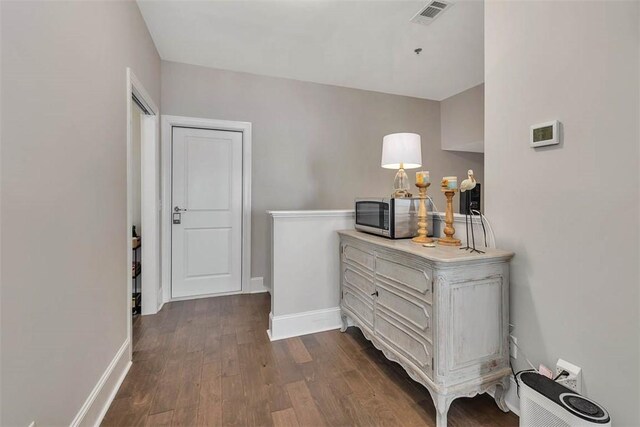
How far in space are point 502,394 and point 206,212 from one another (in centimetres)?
312

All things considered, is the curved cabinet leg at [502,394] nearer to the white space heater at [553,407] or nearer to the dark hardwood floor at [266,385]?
Result: the dark hardwood floor at [266,385]

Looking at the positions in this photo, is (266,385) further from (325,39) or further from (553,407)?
(325,39)

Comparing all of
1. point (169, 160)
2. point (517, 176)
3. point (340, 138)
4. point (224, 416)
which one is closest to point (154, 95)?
point (169, 160)

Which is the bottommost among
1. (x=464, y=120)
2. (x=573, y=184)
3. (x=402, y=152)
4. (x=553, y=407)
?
(x=553, y=407)

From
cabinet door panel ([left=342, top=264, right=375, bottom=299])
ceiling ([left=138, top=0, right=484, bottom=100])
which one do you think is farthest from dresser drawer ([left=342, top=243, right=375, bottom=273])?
ceiling ([left=138, top=0, right=484, bottom=100])

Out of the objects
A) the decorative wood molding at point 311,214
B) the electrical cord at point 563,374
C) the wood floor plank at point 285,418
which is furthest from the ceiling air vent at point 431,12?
the wood floor plank at point 285,418

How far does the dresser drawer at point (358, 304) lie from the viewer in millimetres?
2102

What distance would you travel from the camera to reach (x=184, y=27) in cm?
264

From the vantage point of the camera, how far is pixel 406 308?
5.61 ft

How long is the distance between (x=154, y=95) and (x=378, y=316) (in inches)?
114

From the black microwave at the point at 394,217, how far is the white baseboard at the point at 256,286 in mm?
1896

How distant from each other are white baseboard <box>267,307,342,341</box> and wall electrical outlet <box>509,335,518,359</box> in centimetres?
134

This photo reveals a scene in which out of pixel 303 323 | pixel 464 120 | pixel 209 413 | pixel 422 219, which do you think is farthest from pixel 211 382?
pixel 464 120

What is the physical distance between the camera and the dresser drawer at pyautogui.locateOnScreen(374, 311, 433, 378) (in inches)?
61.1
